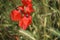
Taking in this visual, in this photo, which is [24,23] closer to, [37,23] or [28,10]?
[28,10]

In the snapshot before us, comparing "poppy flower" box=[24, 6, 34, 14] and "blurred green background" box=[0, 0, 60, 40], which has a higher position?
"poppy flower" box=[24, 6, 34, 14]

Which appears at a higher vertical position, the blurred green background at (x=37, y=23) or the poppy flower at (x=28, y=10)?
the poppy flower at (x=28, y=10)

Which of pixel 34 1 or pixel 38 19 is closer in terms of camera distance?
pixel 38 19

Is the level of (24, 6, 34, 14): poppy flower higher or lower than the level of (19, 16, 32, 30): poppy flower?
higher

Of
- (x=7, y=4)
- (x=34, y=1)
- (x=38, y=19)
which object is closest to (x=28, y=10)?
(x=38, y=19)

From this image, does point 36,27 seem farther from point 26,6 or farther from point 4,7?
point 4,7

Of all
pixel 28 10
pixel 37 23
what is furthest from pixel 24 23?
pixel 37 23

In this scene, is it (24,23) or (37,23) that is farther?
(37,23)

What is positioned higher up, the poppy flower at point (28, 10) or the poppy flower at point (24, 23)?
the poppy flower at point (28, 10)
